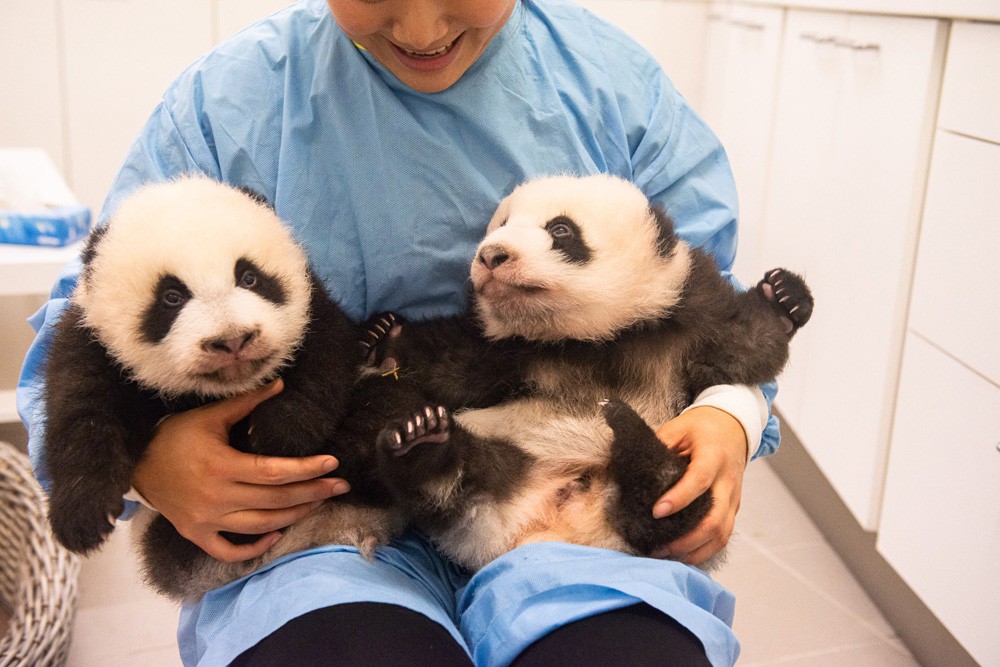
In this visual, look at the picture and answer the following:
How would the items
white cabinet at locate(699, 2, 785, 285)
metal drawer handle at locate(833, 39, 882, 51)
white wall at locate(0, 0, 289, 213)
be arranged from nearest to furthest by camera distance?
1. metal drawer handle at locate(833, 39, 882, 51)
2. white cabinet at locate(699, 2, 785, 285)
3. white wall at locate(0, 0, 289, 213)

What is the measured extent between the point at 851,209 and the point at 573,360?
0.98 meters

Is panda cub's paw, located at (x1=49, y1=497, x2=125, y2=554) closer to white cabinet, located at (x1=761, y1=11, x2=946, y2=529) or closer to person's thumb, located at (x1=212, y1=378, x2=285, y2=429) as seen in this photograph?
person's thumb, located at (x1=212, y1=378, x2=285, y2=429)

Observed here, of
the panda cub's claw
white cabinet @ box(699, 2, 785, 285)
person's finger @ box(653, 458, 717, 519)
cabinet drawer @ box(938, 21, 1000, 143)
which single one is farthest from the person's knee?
white cabinet @ box(699, 2, 785, 285)

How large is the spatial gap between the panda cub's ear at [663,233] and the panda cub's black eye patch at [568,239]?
0.31ft

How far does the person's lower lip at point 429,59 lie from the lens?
121 cm

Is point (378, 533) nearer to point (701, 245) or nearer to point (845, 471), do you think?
point (701, 245)

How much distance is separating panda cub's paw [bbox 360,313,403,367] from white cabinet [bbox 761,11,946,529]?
0.98m

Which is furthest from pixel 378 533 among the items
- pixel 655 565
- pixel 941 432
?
pixel 941 432

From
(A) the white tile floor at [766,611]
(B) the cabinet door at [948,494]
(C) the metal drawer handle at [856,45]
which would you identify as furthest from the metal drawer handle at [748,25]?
(A) the white tile floor at [766,611]

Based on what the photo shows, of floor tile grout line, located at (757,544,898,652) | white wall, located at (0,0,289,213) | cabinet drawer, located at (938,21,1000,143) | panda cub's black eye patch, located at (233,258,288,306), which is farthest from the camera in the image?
white wall, located at (0,0,289,213)

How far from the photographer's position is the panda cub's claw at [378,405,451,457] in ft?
3.41

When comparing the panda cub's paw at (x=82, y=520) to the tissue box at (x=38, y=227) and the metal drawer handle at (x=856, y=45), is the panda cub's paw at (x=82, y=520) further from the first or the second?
the metal drawer handle at (x=856, y=45)

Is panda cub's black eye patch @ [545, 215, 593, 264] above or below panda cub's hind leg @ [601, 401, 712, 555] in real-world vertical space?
above

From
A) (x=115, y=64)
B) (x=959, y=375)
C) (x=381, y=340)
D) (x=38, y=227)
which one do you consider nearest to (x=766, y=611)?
(x=959, y=375)
